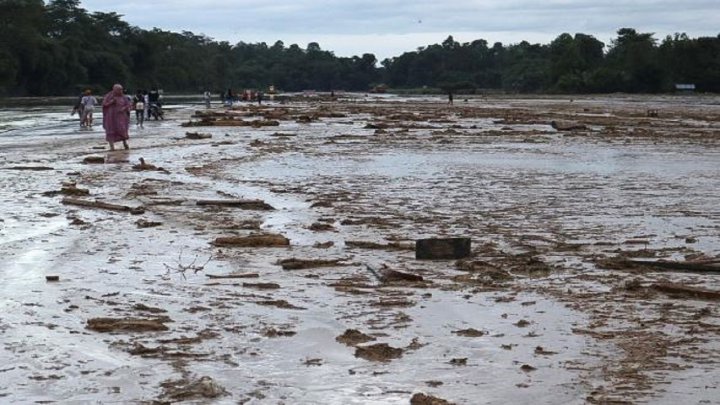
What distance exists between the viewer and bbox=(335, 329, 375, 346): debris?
6926 mm

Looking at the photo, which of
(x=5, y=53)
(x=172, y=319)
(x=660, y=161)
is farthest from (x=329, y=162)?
(x=5, y=53)

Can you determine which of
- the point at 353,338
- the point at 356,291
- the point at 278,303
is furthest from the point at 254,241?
the point at 353,338

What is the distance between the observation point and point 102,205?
46.4 ft

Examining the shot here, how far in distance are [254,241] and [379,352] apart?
467cm

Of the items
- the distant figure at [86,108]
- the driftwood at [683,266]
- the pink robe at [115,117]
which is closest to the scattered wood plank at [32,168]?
the pink robe at [115,117]

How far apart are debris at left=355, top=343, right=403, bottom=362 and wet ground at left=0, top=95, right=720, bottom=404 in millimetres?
24

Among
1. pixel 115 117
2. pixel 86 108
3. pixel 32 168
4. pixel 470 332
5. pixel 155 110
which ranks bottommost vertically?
pixel 32 168

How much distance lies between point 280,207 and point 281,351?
26.4ft

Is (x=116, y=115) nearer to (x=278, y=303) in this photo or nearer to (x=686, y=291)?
(x=278, y=303)

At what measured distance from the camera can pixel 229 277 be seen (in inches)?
362

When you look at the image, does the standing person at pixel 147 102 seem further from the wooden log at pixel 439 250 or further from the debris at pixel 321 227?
the wooden log at pixel 439 250

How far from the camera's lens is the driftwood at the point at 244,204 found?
14.3 metres

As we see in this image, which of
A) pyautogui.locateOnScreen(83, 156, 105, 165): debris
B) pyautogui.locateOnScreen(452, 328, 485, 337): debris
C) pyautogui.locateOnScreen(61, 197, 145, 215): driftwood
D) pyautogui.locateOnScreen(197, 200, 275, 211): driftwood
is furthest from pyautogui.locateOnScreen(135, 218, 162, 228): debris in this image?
pyautogui.locateOnScreen(83, 156, 105, 165): debris

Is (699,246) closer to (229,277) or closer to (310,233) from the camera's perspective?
(310,233)
